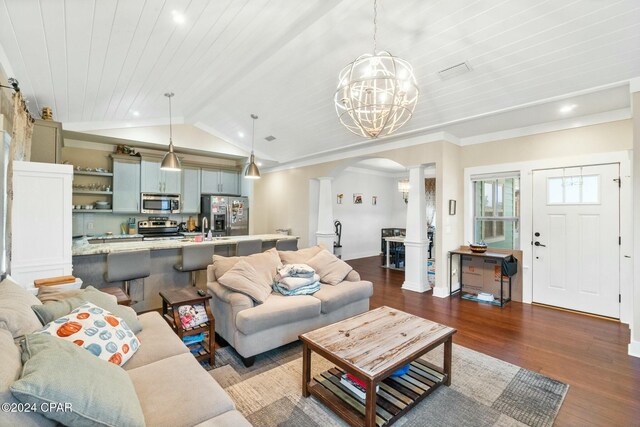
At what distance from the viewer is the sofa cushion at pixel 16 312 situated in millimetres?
1349

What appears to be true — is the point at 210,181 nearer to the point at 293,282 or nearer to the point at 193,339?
the point at 293,282

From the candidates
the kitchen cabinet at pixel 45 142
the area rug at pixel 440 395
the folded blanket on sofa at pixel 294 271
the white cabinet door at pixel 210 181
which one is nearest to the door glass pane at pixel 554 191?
the area rug at pixel 440 395

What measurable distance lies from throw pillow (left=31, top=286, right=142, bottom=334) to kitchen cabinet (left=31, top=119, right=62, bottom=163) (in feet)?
8.03

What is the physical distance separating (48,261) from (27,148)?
136 cm

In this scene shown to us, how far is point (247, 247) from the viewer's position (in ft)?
14.4

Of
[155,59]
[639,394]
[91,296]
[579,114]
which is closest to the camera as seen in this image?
[91,296]

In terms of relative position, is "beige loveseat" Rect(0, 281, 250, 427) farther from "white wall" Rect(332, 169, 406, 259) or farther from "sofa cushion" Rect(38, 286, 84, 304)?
"white wall" Rect(332, 169, 406, 259)

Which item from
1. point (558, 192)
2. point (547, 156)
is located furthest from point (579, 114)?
point (558, 192)

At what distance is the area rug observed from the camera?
1900 millimetres

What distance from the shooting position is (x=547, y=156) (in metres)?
4.10

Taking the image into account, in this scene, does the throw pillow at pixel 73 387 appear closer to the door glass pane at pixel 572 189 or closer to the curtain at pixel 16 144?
the curtain at pixel 16 144

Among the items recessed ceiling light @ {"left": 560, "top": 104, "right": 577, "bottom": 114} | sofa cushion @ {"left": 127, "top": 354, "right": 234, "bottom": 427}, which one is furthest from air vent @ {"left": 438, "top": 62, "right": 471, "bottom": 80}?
sofa cushion @ {"left": 127, "top": 354, "right": 234, "bottom": 427}

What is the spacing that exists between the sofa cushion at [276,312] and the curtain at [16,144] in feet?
7.01

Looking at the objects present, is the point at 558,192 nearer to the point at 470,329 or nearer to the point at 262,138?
the point at 470,329
